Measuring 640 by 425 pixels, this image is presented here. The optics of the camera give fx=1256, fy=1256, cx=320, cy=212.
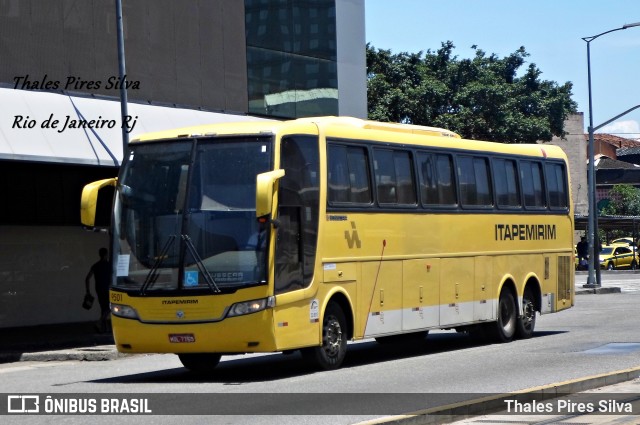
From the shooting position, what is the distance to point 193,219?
16000mm

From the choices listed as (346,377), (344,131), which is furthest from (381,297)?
(346,377)

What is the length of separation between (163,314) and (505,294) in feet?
27.5

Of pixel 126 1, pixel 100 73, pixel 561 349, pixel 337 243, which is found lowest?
pixel 561 349

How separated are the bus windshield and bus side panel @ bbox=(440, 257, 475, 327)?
5.36 m

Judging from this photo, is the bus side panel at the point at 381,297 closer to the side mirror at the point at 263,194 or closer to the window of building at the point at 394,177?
the window of building at the point at 394,177

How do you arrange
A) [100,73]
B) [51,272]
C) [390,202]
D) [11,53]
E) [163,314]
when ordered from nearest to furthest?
[163,314]
[390,202]
[11,53]
[100,73]
[51,272]

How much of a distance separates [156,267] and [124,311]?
30.0 inches

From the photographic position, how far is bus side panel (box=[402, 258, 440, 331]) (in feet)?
63.4

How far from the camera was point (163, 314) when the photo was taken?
1602 centimetres

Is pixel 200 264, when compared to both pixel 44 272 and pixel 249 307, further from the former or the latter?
pixel 44 272

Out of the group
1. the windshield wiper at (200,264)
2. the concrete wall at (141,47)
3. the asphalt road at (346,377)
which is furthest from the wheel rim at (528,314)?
the concrete wall at (141,47)

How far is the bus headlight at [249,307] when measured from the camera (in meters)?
15.7

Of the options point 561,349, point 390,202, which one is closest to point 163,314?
point 390,202

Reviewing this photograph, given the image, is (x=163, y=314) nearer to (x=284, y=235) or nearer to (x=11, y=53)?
(x=284, y=235)
